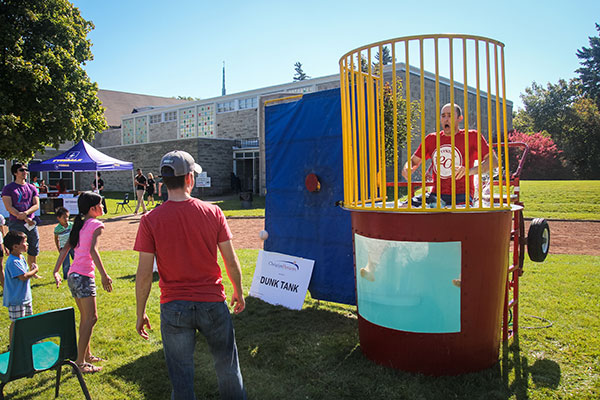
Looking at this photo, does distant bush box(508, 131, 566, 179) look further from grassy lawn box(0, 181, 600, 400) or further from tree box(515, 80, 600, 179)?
grassy lawn box(0, 181, 600, 400)

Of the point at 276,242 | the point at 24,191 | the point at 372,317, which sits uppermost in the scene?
the point at 24,191

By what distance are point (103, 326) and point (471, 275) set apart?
14.2 feet

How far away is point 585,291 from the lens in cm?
655

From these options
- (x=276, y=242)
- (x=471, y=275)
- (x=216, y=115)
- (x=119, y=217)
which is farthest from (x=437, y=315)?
(x=216, y=115)

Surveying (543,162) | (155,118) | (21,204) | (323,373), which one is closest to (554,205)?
(323,373)

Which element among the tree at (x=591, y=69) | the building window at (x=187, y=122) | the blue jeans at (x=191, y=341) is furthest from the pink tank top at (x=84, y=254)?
the tree at (x=591, y=69)

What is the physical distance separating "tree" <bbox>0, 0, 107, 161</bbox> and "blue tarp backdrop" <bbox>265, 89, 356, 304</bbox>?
1340 centimetres

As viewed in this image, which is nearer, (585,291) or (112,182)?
(585,291)

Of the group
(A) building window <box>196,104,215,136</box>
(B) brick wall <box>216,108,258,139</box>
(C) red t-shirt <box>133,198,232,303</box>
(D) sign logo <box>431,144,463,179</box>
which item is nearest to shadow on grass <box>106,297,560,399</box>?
(C) red t-shirt <box>133,198,232,303</box>

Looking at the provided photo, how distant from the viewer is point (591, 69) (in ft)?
177

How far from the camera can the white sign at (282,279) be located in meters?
5.93

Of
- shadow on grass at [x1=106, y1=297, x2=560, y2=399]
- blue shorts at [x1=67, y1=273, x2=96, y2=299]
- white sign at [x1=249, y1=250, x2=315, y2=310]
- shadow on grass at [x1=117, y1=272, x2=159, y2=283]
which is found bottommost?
shadow on grass at [x1=106, y1=297, x2=560, y2=399]

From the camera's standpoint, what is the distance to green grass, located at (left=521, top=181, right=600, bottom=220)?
15.8m

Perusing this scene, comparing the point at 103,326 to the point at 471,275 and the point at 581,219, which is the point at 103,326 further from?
the point at 581,219
